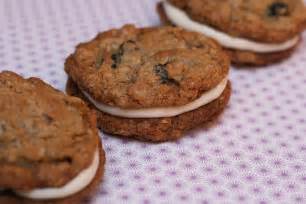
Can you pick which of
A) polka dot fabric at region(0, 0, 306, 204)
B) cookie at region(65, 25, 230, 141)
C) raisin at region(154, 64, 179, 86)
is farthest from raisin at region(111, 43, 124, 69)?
polka dot fabric at region(0, 0, 306, 204)

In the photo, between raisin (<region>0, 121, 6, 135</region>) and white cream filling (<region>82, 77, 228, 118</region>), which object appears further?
white cream filling (<region>82, 77, 228, 118</region>)

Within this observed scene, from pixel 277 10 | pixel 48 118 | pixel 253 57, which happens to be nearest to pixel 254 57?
pixel 253 57

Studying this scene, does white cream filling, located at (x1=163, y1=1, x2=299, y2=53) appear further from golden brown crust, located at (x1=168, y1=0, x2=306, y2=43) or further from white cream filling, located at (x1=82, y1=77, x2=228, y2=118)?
white cream filling, located at (x1=82, y1=77, x2=228, y2=118)

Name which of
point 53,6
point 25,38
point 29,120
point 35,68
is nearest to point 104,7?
point 53,6

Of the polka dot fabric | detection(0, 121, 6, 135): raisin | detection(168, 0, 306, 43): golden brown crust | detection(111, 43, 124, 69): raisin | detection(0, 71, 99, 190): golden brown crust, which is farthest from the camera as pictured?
detection(168, 0, 306, 43): golden brown crust

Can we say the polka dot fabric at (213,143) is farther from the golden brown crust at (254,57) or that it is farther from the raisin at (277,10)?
the raisin at (277,10)

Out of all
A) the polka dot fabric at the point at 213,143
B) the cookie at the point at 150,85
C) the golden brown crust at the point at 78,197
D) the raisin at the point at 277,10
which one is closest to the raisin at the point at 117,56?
the cookie at the point at 150,85
